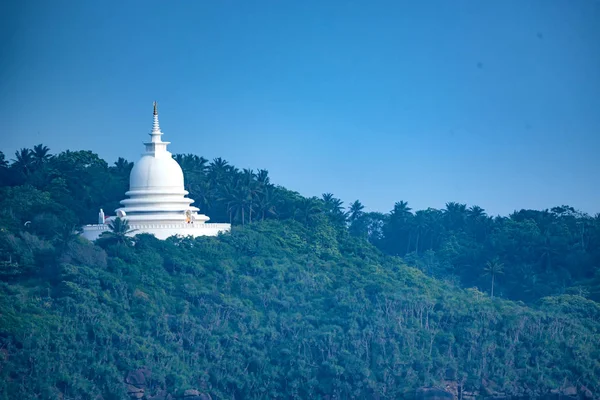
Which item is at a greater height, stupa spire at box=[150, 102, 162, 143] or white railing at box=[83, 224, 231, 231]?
stupa spire at box=[150, 102, 162, 143]

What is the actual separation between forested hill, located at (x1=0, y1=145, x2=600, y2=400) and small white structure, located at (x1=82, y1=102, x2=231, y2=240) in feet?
3.29


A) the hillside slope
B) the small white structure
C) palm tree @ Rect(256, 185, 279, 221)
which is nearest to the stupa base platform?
the small white structure

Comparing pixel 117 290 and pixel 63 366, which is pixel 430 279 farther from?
pixel 63 366

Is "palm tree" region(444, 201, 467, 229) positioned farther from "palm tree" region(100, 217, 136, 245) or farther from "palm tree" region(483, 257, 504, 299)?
"palm tree" region(100, 217, 136, 245)

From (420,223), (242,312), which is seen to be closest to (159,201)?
(242,312)

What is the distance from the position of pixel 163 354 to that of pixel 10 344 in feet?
28.1

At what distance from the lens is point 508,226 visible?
372 feet

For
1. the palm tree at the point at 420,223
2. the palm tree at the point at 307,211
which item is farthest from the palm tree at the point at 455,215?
the palm tree at the point at 307,211

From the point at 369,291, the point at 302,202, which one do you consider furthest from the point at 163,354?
the point at 302,202

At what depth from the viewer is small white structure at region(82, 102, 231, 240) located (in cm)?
9256

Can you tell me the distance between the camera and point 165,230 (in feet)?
303

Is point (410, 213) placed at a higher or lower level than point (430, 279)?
higher

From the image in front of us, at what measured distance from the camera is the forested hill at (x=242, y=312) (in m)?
82.1

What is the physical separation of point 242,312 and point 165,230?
744 centimetres
